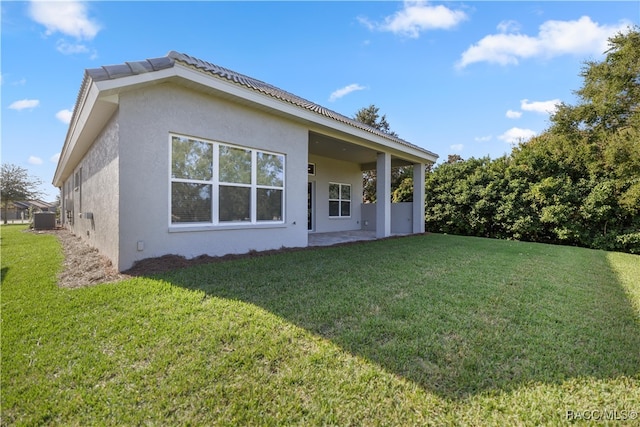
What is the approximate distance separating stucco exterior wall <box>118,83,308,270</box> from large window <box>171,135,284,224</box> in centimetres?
20

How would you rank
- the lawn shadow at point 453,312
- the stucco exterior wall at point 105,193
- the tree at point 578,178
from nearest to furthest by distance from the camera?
the lawn shadow at point 453,312, the stucco exterior wall at point 105,193, the tree at point 578,178

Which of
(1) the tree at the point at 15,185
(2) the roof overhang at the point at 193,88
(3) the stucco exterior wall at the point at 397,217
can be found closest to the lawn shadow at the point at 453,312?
(2) the roof overhang at the point at 193,88

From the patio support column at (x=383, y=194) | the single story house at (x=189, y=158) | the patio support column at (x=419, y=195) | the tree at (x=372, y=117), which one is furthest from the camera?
the tree at (x=372, y=117)

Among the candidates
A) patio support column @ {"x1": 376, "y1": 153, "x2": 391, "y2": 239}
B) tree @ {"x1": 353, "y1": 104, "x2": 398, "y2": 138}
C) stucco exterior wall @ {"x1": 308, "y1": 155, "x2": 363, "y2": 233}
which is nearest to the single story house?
patio support column @ {"x1": 376, "y1": 153, "x2": 391, "y2": 239}

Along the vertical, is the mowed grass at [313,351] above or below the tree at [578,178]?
below

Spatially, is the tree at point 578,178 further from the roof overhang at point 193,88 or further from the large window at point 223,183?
the large window at point 223,183

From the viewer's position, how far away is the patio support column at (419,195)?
1345cm

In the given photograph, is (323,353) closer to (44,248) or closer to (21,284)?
(21,284)

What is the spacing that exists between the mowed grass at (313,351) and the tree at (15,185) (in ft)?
100

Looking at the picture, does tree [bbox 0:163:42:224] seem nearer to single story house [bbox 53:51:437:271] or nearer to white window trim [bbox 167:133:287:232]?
single story house [bbox 53:51:437:271]

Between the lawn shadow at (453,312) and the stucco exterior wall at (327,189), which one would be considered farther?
the stucco exterior wall at (327,189)

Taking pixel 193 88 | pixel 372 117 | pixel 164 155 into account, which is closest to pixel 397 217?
pixel 193 88

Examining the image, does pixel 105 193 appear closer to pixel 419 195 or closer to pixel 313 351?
A: pixel 313 351

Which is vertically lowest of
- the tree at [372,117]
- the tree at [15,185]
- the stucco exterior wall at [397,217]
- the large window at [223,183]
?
the stucco exterior wall at [397,217]
